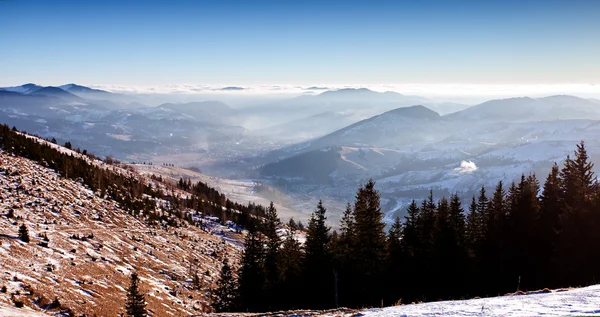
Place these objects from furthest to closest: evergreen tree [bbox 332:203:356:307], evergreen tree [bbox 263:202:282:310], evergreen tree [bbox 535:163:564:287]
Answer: evergreen tree [bbox 263:202:282:310], evergreen tree [bbox 332:203:356:307], evergreen tree [bbox 535:163:564:287]

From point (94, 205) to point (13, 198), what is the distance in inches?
578

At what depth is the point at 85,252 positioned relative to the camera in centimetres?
3875

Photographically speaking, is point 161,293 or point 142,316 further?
point 161,293

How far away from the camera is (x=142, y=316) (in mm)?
26922

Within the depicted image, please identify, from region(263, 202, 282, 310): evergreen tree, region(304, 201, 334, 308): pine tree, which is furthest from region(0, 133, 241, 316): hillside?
region(304, 201, 334, 308): pine tree

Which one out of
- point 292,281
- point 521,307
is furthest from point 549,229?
point 521,307

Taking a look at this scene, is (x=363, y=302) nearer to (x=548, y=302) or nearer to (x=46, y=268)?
(x=548, y=302)

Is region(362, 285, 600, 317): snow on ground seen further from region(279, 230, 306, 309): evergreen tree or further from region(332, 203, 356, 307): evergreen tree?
region(279, 230, 306, 309): evergreen tree

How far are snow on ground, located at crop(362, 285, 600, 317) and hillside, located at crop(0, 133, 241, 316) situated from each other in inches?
968

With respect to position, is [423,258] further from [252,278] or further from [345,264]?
[252,278]

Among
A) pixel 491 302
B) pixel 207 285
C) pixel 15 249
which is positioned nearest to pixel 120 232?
pixel 207 285

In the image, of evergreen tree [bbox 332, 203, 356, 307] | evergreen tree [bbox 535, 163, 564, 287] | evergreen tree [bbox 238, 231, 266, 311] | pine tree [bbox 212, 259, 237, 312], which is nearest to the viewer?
evergreen tree [bbox 535, 163, 564, 287]

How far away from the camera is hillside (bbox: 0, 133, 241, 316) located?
28.7 meters

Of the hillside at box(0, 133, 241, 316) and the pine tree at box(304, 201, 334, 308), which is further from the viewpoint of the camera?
the pine tree at box(304, 201, 334, 308)
